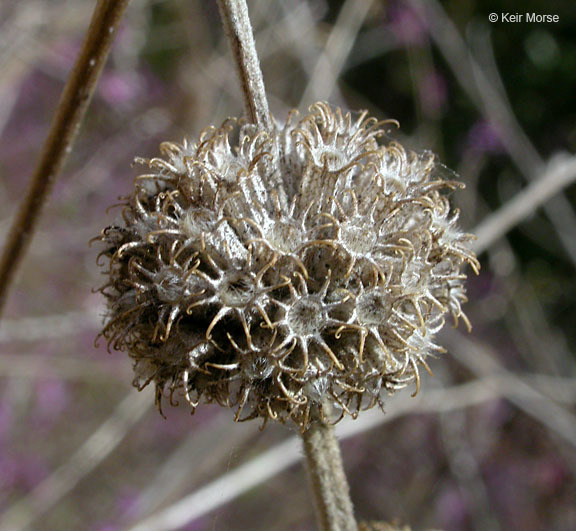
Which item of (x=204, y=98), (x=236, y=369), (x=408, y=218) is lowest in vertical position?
(x=236, y=369)

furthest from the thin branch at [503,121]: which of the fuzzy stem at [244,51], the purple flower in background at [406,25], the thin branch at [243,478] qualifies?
the fuzzy stem at [244,51]

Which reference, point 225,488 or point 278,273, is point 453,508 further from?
point 278,273

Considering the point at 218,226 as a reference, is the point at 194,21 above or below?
above

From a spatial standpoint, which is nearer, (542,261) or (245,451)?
(245,451)

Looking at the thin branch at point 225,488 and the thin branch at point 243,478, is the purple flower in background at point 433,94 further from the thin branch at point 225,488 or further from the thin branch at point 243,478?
the thin branch at point 225,488

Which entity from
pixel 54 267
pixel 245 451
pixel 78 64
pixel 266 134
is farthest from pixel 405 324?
pixel 54 267

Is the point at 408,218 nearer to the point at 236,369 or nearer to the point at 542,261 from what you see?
the point at 236,369

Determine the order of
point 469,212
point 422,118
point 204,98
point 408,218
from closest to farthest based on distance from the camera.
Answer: point 408,218 → point 469,212 → point 204,98 → point 422,118

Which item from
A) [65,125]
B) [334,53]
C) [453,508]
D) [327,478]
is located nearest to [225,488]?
[327,478]
